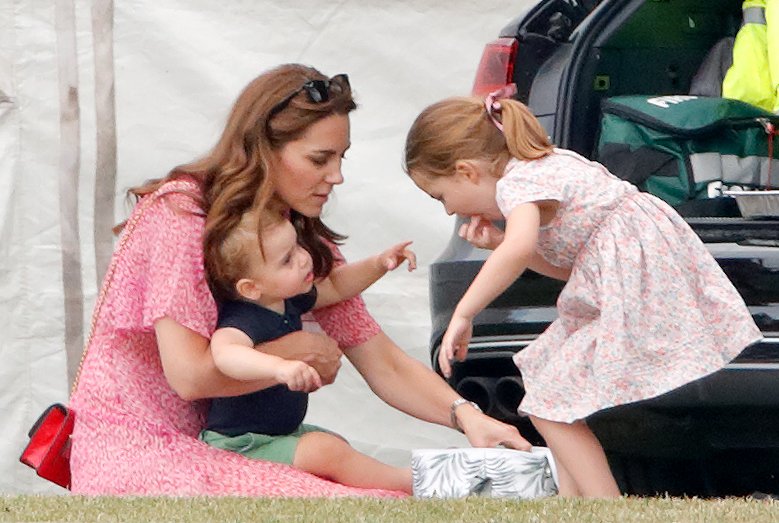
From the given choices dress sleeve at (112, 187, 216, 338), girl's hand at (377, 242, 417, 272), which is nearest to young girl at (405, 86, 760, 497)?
girl's hand at (377, 242, 417, 272)

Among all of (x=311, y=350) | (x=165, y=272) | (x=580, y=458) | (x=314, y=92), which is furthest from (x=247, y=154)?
(x=580, y=458)

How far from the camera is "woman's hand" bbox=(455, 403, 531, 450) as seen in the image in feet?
12.2

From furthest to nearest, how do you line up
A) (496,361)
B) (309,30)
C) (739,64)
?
(309,30)
(739,64)
(496,361)

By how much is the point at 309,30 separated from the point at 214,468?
2.40 m

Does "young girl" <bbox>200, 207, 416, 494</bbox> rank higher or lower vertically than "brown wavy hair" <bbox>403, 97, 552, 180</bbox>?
lower

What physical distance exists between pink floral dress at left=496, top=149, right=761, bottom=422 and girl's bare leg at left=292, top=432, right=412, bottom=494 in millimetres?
310

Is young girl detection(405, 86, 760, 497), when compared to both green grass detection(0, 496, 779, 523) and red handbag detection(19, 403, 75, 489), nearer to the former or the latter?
green grass detection(0, 496, 779, 523)

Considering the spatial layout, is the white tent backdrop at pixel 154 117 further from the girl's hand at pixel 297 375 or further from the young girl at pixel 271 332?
the girl's hand at pixel 297 375

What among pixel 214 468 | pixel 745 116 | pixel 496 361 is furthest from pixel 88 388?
pixel 745 116

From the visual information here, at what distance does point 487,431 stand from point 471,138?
609 millimetres

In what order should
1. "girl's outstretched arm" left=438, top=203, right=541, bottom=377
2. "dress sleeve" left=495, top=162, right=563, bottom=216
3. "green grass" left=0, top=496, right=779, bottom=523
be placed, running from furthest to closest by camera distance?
"dress sleeve" left=495, top=162, right=563, bottom=216 < "girl's outstretched arm" left=438, top=203, right=541, bottom=377 < "green grass" left=0, top=496, right=779, bottom=523

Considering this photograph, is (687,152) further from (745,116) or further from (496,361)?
(496,361)

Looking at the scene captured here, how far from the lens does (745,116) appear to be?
433 centimetres

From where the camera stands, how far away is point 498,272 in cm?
340
